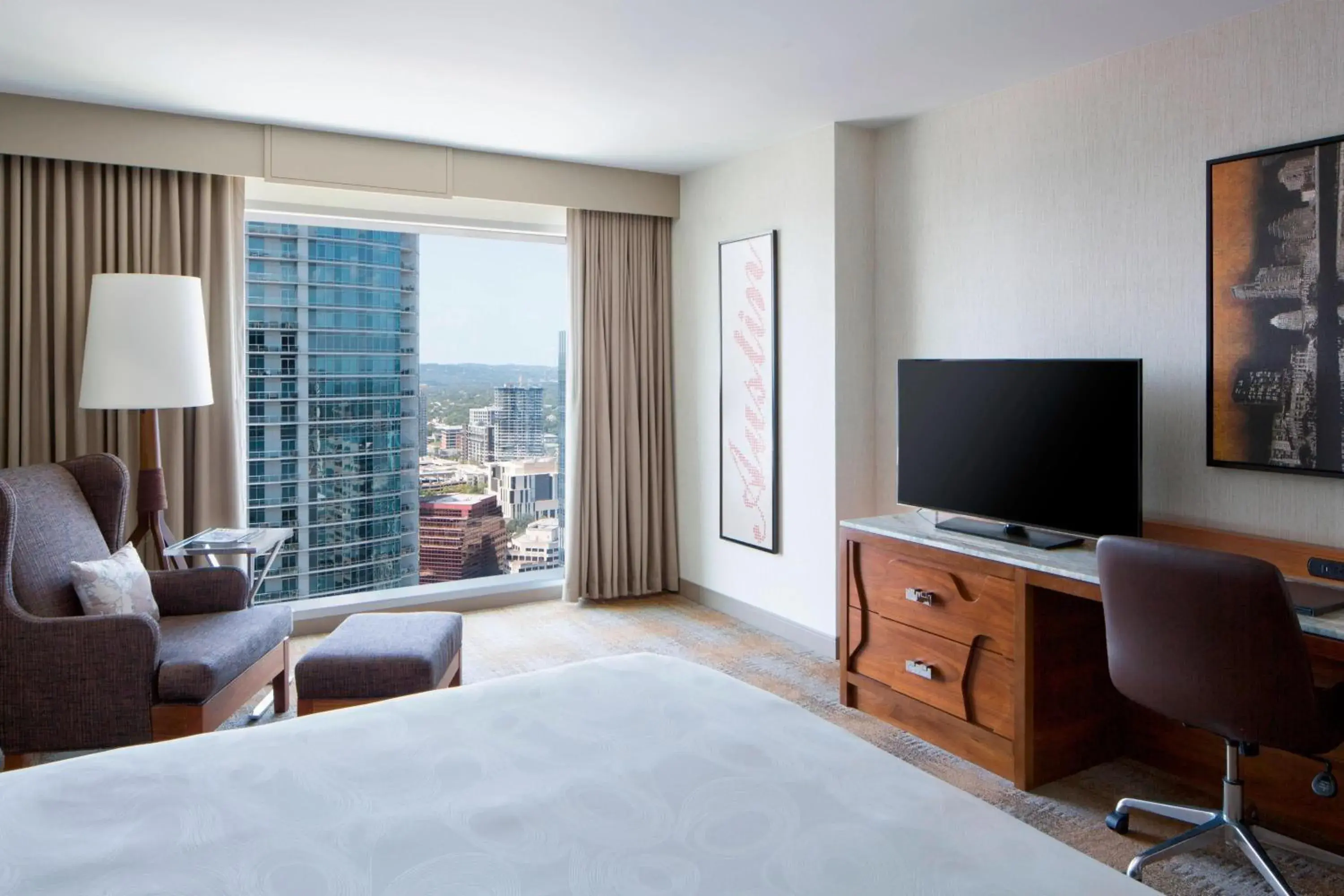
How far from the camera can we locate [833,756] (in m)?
1.56

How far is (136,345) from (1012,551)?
3.24m

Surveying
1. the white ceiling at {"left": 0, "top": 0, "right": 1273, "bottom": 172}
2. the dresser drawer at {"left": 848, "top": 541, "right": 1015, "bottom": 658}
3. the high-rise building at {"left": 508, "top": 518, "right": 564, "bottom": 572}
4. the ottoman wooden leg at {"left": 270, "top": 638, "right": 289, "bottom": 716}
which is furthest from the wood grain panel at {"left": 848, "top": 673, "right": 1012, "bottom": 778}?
the high-rise building at {"left": 508, "top": 518, "right": 564, "bottom": 572}

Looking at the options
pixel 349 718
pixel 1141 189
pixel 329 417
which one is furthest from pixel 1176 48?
pixel 329 417

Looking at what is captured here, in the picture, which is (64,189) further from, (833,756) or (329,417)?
(833,756)

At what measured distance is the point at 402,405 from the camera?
16.4 feet

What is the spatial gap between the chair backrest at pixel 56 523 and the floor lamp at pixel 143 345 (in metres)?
0.26

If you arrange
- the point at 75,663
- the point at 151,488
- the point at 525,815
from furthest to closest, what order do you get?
the point at 151,488 → the point at 75,663 → the point at 525,815

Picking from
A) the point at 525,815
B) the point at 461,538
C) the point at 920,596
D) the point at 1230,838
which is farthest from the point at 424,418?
the point at 1230,838

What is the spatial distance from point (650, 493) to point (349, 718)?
3656 mm

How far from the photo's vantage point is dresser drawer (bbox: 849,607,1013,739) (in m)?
2.95

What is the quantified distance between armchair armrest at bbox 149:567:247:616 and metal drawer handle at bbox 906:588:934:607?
8.05ft

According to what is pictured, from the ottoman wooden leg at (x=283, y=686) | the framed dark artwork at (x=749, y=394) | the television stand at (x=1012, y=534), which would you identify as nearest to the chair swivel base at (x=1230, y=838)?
the television stand at (x=1012, y=534)

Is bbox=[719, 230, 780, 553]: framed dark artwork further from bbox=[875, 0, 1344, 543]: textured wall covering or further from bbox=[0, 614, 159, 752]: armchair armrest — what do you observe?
bbox=[0, 614, 159, 752]: armchair armrest

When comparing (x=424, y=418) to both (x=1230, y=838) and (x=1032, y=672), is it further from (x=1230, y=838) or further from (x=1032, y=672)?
(x=1230, y=838)
